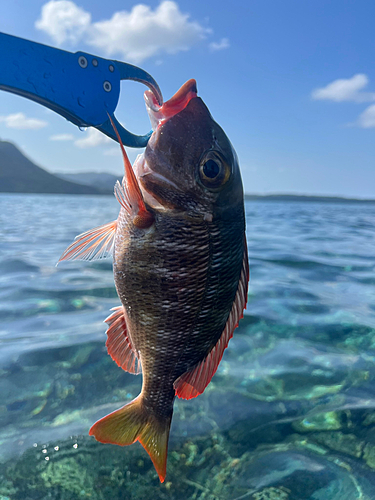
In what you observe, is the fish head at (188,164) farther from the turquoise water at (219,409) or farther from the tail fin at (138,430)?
the turquoise water at (219,409)

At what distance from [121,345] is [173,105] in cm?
152

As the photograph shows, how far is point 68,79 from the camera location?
2.51m

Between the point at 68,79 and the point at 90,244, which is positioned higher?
the point at 68,79

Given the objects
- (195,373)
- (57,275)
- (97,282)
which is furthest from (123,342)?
(57,275)

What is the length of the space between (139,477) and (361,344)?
3179 millimetres

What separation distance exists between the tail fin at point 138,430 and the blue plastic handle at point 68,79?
183 centimetres

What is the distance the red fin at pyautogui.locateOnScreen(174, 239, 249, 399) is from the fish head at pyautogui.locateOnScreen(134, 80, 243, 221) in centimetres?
44

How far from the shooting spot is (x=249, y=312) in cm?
538

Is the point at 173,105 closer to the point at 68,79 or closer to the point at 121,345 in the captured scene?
the point at 68,79

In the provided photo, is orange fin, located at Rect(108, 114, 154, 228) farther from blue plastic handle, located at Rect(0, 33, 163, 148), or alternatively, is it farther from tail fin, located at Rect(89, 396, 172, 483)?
tail fin, located at Rect(89, 396, 172, 483)

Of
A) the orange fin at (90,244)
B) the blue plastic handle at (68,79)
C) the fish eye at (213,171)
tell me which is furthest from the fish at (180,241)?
the blue plastic handle at (68,79)

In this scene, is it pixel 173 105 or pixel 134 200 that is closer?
pixel 134 200

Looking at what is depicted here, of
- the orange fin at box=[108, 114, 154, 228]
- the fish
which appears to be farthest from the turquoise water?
the orange fin at box=[108, 114, 154, 228]

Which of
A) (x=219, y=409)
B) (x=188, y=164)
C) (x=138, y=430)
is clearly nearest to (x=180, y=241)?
(x=188, y=164)
